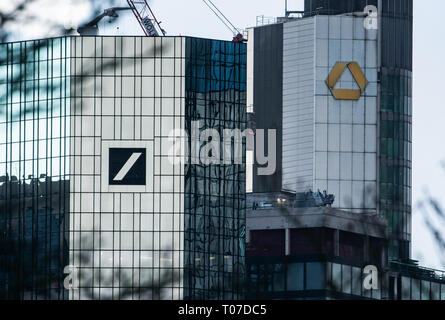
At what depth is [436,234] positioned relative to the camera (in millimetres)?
35031

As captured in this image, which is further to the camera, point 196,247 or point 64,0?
point 196,247

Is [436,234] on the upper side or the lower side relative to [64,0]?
lower

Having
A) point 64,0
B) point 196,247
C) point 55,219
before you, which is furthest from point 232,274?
point 64,0
